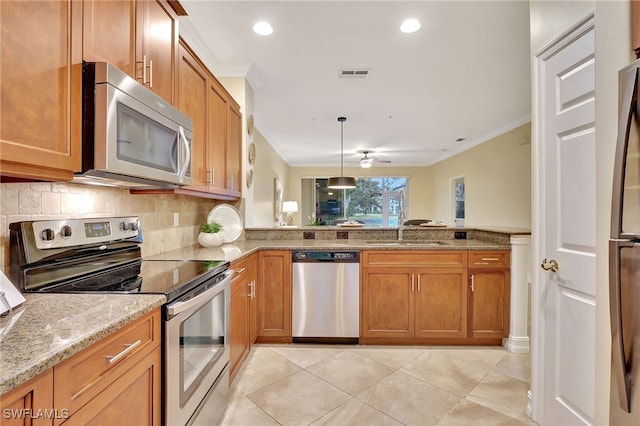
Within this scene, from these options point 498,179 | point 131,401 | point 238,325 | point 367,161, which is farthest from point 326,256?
point 367,161

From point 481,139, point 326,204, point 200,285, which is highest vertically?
point 481,139

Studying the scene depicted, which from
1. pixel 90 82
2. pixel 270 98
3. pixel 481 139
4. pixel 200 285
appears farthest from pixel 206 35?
pixel 481 139

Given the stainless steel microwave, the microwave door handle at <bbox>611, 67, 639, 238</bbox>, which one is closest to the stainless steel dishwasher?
the stainless steel microwave

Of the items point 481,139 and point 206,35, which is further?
point 481,139

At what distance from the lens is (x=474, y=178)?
242 inches

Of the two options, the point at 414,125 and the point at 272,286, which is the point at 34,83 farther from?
the point at 414,125

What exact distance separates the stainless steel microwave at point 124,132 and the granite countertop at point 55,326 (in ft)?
1.54

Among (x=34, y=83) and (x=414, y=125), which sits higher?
(x=414, y=125)

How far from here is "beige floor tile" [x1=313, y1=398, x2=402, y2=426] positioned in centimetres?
176

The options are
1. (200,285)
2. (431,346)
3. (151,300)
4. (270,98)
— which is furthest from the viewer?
(270,98)

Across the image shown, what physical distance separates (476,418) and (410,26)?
8.96ft

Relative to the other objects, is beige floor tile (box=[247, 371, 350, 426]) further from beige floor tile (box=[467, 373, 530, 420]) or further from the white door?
the white door

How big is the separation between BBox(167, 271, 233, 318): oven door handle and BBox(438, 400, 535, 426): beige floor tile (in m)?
1.47

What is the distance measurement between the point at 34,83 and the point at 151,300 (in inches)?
30.4
